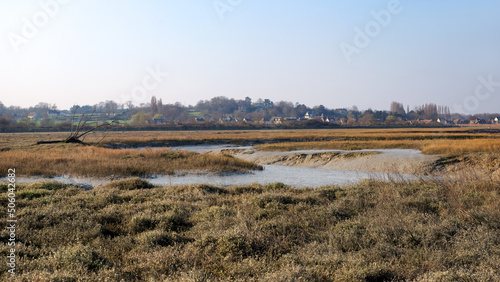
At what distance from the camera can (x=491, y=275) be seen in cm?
589

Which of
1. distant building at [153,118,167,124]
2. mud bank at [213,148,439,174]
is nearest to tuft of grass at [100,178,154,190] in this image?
mud bank at [213,148,439,174]

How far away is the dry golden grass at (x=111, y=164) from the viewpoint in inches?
909

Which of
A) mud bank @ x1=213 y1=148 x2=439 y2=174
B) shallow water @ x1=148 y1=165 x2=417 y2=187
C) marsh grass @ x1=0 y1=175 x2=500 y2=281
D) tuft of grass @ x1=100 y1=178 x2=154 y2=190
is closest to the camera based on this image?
marsh grass @ x1=0 y1=175 x2=500 y2=281

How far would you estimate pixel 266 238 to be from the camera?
8078mm

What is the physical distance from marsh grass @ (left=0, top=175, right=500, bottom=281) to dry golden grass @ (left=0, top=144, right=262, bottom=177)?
429 inches

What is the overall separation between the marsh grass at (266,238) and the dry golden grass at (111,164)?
10887 millimetres

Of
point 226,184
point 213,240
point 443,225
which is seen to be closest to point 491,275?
point 443,225

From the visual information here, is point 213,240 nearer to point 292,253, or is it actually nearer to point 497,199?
point 292,253

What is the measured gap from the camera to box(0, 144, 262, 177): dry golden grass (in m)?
23.1

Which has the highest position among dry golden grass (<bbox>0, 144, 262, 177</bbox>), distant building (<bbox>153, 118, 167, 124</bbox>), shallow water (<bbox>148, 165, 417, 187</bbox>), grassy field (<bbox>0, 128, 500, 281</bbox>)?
distant building (<bbox>153, 118, 167, 124</bbox>)

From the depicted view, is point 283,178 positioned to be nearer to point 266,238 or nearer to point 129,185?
point 129,185

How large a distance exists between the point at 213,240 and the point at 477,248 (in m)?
5.03

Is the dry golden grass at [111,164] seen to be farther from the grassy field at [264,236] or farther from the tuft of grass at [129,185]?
the grassy field at [264,236]

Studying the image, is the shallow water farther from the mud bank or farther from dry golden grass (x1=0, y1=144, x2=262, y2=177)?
dry golden grass (x1=0, y1=144, x2=262, y2=177)
